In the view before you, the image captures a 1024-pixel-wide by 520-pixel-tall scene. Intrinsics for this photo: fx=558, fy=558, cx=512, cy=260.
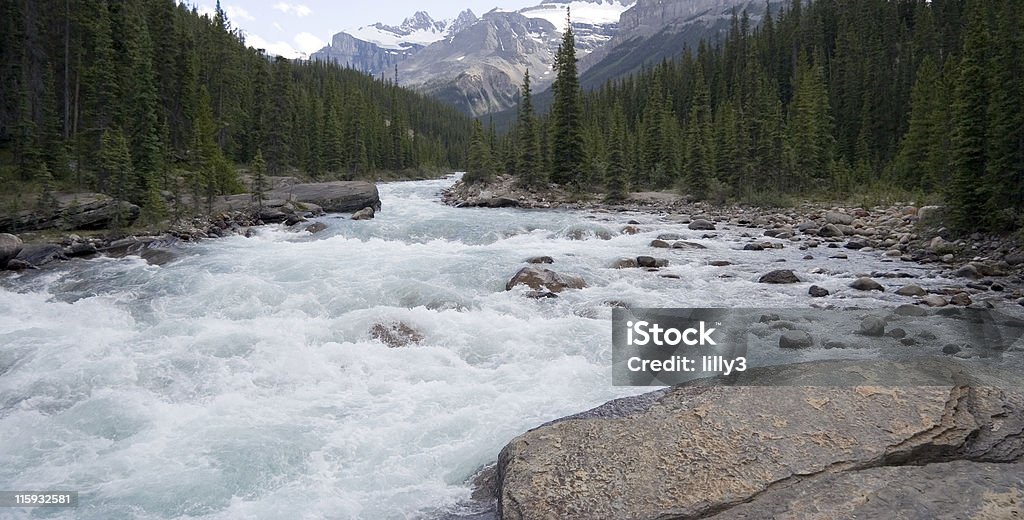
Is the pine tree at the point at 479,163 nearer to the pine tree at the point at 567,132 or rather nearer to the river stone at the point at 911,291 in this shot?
the pine tree at the point at 567,132

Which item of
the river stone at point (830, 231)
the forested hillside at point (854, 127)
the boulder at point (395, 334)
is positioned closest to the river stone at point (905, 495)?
the boulder at point (395, 334)

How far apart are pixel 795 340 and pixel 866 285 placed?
565cm

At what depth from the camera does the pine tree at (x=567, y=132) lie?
46906mm

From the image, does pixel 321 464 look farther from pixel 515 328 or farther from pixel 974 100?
pixel 974 100

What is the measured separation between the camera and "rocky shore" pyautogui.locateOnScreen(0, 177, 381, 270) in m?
19.2

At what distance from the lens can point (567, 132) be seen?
47.2 m

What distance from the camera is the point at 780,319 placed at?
474 inches

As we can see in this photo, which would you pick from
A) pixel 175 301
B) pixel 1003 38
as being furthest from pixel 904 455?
pixel 1003 38

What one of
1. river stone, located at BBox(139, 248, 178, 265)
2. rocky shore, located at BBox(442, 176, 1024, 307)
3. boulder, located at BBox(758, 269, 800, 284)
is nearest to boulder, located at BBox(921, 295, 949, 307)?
rocky shore, located at BBox(442, 176, 1024, 307)

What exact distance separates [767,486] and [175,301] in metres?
14.1

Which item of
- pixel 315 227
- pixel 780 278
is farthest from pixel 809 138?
pixel 315 227

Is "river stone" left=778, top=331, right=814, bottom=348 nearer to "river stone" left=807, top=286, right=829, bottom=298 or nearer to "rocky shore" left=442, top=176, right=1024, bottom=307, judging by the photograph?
"river stone" left=807, top=286, right=829, bottom=298

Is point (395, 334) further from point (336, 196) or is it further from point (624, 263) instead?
Result: point (336, 196)

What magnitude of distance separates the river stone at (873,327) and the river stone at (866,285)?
3.42 metres
